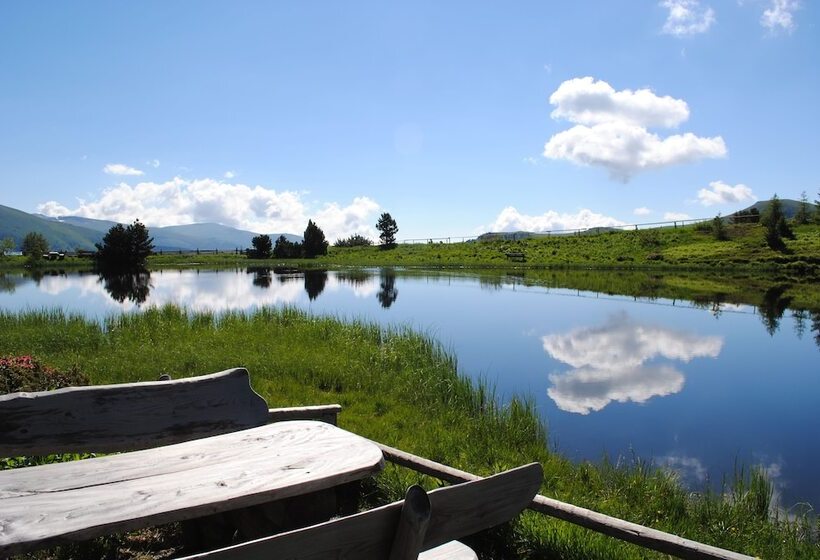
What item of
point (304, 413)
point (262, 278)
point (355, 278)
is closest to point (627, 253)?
point (355, 278)

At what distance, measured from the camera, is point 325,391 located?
1016cm

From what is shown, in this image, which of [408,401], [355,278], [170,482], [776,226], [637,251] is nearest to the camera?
[170,482]

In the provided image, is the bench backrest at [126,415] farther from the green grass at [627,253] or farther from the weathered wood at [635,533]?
the green grass at [627,253]

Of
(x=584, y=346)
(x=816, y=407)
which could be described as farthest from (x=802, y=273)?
(x=816, y=407)

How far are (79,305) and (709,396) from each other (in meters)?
30.2

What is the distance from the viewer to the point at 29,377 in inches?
297

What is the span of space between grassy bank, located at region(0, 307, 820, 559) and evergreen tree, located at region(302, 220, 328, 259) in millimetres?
78996

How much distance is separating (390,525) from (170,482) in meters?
1.51

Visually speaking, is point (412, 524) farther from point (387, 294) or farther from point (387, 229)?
point (387, 229)

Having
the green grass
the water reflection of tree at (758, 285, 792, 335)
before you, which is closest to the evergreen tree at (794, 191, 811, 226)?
the green grass

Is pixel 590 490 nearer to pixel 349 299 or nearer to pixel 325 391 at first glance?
pixel 325 391

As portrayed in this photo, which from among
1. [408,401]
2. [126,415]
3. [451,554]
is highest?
[126,415]

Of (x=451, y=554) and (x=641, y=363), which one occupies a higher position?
(x=451, y=554)

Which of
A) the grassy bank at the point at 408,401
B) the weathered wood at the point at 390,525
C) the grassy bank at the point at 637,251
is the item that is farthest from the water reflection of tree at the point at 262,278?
the weathered wood at the point at 390,525
